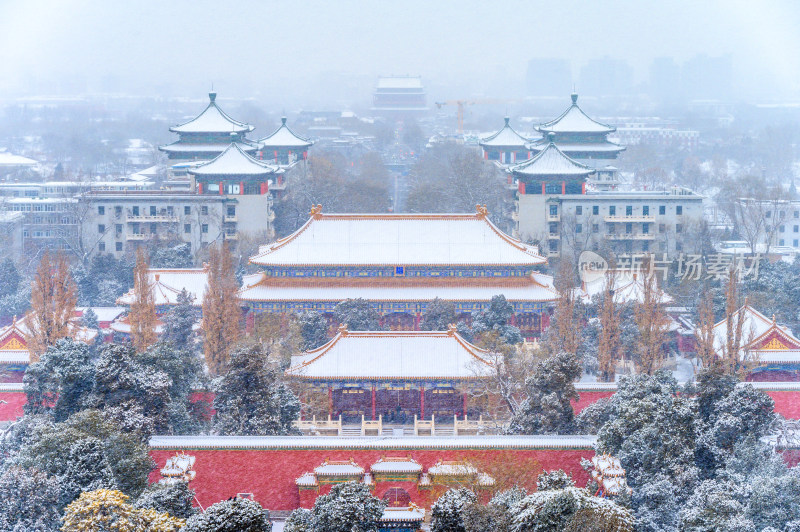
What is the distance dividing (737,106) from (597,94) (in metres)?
30.4

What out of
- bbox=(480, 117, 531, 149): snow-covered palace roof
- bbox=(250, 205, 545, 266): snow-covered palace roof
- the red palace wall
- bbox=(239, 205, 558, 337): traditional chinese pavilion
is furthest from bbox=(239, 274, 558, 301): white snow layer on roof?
bbox=(480, 117, 531, 149): snow-covered palace roof

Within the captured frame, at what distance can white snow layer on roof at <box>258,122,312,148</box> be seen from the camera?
59425 mm

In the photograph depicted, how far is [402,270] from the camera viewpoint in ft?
109

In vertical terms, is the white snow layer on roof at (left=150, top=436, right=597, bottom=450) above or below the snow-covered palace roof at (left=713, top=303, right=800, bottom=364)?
below

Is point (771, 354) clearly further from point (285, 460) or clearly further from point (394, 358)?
point (285, 460)

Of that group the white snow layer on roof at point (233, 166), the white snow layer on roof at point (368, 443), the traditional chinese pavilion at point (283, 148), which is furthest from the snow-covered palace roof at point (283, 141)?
the white snow layer on roof at point (368, 443)

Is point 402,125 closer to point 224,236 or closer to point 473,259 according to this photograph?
point 224,236

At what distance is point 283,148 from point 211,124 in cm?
601

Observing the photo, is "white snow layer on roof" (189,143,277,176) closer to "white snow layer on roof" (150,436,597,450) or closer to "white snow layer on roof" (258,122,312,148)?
"white snow layer on roof" (258,122,312,148)

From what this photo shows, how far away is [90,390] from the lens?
21.8 meters

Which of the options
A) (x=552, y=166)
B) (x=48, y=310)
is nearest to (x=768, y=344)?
(x=48, y=310)

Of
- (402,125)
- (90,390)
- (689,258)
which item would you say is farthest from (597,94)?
(90,390)

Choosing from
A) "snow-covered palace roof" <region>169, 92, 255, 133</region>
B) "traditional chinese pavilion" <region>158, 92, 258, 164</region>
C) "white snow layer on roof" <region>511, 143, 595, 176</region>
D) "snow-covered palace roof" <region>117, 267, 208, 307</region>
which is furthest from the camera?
"snow-covered palace roof" <region>169, 92, 255, 133</region>

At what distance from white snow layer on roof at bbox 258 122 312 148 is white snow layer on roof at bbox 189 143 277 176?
38.0 ft
